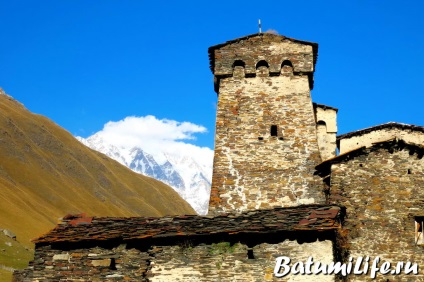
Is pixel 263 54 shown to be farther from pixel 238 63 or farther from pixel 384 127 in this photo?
pixel 384 127

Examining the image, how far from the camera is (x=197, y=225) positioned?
13.9 metres

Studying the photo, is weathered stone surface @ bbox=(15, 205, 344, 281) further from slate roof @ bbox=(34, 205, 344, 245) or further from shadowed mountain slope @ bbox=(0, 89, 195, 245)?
shadowed mountain slope @ bbox=(0, 89, 195, 245)

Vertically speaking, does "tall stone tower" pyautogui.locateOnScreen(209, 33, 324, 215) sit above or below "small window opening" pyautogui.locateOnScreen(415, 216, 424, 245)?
above

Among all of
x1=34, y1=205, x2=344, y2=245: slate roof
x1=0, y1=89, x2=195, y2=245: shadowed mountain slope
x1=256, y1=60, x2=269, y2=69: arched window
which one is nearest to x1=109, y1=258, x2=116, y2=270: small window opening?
x1=34, y1=205, x2=344, y2=245: slate roof

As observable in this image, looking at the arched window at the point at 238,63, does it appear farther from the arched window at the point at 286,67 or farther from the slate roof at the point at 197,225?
the slate roof at the point at 197,225

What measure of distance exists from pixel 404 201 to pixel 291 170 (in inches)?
184

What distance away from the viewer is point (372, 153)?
16938 millimetres

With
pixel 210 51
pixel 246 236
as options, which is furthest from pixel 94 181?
pixel 246 236

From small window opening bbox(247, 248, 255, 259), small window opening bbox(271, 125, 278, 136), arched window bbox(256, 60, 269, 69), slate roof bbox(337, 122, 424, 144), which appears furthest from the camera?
slate roof bbox(337, 122, 424, 144)

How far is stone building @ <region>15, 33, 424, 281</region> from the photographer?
12891 mm

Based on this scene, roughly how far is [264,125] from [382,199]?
19.7 feet

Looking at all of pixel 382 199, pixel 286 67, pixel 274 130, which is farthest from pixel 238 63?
pixel 382 199

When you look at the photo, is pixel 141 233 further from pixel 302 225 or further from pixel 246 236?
pixel 302 225

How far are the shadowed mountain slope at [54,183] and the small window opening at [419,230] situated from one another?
6213 centimetres
